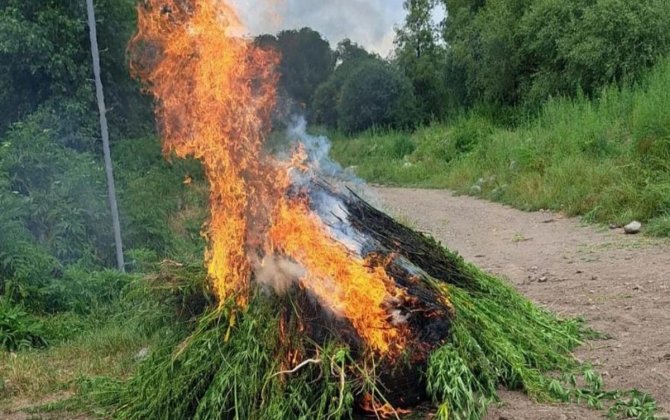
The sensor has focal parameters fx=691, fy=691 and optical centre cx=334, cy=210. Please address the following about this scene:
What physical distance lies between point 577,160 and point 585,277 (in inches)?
189

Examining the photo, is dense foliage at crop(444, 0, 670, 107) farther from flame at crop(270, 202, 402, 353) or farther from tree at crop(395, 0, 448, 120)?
flame at crop(270, 202, 402, 353)

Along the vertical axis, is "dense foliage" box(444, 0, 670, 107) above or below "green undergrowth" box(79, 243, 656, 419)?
above

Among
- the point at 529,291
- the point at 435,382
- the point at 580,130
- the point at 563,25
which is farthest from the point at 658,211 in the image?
the point at 563,25

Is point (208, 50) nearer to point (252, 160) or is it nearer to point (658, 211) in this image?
point (252, 160)

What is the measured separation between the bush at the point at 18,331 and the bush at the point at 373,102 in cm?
2084

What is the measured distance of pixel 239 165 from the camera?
3.63 metres

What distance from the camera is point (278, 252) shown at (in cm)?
340

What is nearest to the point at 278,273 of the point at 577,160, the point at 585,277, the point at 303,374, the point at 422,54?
the point at 303,374

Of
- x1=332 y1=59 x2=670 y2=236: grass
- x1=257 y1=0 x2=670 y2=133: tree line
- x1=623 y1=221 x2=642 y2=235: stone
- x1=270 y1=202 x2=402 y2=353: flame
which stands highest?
x1=257 y1=0 x2=670 y2=133: tree line

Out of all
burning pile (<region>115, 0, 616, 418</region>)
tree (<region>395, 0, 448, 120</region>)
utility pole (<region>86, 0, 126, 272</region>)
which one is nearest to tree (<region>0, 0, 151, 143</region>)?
utility pole (<region>86, 0, 126, 272</region>)

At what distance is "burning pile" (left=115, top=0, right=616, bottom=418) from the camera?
3.15m

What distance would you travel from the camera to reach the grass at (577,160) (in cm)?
855

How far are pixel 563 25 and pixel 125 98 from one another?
9.91m

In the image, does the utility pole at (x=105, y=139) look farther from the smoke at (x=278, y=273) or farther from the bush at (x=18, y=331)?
the smoke at (x=278, y=273)
